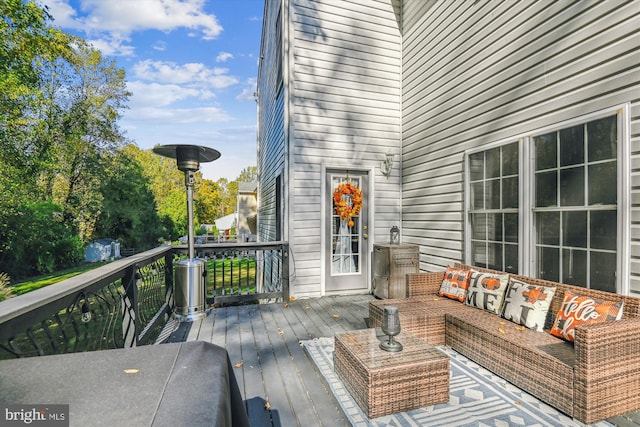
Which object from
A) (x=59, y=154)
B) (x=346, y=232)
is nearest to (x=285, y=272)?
(x=346, y=232)

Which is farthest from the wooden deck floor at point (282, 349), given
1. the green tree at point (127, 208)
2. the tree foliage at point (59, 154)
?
the green tree at point (127, 208)

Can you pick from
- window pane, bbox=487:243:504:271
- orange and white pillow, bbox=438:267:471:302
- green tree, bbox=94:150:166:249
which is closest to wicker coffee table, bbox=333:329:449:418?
orange and white pillow, bbox=438:267:471:302

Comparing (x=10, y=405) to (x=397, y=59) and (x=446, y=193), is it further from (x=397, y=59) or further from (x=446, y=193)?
(x=397, y=59)

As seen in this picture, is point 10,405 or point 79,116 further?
point 79,116

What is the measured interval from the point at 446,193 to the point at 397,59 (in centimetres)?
265

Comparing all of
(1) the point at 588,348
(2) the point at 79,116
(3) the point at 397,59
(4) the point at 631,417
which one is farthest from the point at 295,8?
(2) the point at 79,116

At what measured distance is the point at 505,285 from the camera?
9.45 feet

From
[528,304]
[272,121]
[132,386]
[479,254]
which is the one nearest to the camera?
[132,386]

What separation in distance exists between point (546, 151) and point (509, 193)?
0.56 meters

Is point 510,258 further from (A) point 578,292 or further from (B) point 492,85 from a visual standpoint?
(B) point 492,85

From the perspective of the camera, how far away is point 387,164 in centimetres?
512

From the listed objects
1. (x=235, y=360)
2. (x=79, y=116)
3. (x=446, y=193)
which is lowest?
(x=235, y=360)
